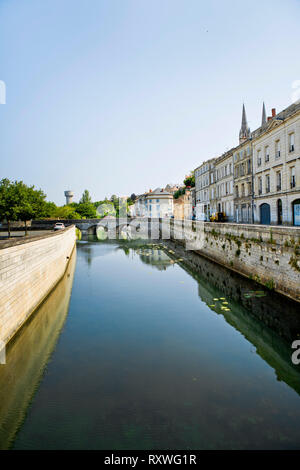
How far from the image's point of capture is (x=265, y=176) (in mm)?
28531

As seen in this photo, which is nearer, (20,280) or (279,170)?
(20,280)

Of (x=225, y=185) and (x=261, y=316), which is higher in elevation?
(x=225, y=185)

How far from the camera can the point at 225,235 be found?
20.4 meters

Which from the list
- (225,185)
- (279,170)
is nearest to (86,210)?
(225,185)

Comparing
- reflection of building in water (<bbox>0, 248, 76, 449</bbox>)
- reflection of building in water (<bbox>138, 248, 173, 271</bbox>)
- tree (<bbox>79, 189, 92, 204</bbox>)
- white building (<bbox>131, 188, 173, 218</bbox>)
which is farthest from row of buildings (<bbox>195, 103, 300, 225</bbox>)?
tree (<bbox>79, 189, 92, 204</bbox>)

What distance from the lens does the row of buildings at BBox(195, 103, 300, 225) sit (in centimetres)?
2372

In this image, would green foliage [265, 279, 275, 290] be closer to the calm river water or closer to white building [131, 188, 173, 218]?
the calm river water

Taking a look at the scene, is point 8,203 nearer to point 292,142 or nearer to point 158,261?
point 158,261

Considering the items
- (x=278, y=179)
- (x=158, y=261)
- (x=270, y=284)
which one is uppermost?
(x=278, y=179)

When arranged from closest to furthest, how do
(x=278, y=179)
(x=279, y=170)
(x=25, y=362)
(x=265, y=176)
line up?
(x=25, y=362)
(x=279, y=170)
(x=278, y=179)
(x=265, y=176)

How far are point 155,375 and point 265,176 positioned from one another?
25215mm

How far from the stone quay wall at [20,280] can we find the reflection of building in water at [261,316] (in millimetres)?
7126
